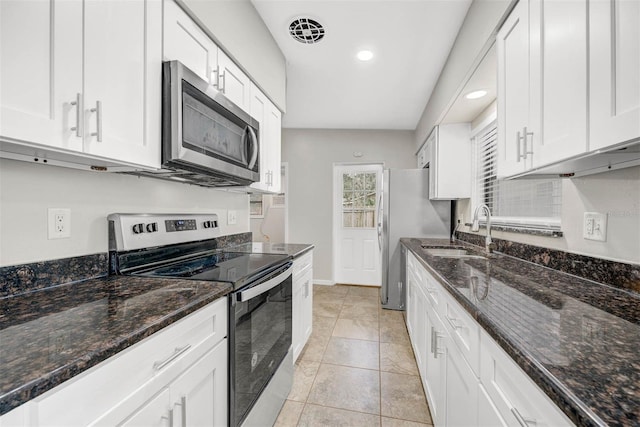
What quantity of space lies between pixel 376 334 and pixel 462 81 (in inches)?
91.6

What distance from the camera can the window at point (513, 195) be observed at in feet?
5.58

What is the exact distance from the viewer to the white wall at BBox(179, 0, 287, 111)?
1.54 m

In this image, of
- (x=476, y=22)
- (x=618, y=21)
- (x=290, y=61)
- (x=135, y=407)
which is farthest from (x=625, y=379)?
(x=290, y=61)

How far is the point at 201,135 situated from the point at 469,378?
4.90ft

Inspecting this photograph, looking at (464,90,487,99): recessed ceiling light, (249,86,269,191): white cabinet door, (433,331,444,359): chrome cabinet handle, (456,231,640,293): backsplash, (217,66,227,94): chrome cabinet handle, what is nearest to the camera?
(456,231,640,293): backsplash

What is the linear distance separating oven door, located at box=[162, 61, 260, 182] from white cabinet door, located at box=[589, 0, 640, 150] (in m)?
1.46

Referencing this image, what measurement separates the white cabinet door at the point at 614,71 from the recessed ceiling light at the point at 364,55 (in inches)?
73.4

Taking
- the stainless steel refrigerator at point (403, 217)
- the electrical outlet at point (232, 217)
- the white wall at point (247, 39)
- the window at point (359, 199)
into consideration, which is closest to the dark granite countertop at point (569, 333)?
the electrical outlet at point (232, 217)

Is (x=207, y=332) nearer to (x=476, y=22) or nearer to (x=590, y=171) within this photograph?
(x=590, y=171)

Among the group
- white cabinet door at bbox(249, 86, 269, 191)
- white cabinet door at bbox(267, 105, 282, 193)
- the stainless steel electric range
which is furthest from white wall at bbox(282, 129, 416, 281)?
the stainless steel electric range

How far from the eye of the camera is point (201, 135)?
139 cm

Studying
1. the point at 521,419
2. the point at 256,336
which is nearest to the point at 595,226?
the point at 521,419

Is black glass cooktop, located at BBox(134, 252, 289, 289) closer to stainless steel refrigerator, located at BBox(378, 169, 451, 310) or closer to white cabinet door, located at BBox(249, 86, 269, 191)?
white cabinet door, located at BBox(249, 86, 269, 191)

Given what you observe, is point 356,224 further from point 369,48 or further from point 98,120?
point 98,120
